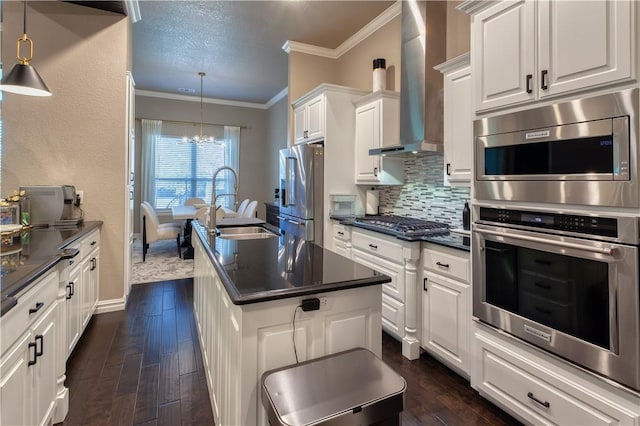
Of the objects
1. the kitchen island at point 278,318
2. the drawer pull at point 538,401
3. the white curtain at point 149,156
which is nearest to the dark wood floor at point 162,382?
the drawer pull at point 538,401

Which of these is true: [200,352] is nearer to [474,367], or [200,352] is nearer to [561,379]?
[474,367]

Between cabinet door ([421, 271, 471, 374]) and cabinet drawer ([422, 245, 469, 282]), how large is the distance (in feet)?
0.16

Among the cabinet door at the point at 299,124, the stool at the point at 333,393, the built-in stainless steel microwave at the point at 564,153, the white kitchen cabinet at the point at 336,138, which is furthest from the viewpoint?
the cabinet door at the point at 299,124

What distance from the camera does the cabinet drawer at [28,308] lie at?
1.12 m

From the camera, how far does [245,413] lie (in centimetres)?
117

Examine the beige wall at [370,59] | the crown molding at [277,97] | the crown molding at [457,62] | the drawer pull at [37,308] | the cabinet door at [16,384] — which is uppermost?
the crown molding at [277,97]

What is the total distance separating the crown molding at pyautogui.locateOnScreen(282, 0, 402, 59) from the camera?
3.54 metres

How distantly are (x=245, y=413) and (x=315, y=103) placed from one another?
133 inches

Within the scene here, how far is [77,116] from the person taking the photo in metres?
3.21

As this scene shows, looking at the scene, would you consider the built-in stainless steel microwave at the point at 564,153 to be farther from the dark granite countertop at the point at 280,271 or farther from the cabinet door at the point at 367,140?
the cabinet door at the point at 367,140

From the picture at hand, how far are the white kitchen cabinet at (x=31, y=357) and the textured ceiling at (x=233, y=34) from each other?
328 centimetres

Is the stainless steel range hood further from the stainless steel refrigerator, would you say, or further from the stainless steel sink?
the stainless steel sink

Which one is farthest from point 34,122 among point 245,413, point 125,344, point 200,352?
point 245,413

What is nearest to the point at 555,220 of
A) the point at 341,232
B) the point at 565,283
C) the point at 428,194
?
the point at 565,283
